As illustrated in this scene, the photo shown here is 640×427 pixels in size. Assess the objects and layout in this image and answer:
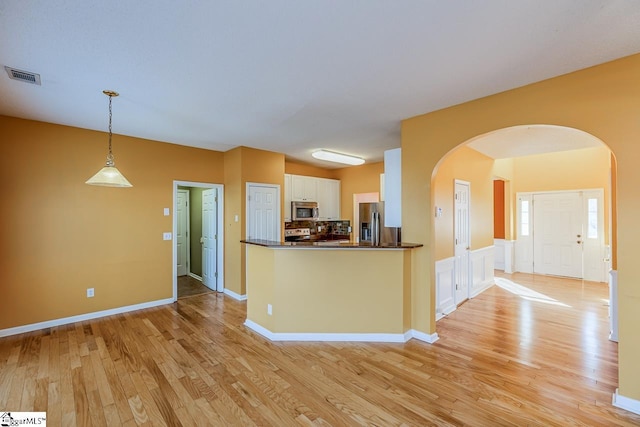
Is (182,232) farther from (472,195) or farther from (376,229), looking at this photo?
(472,195)

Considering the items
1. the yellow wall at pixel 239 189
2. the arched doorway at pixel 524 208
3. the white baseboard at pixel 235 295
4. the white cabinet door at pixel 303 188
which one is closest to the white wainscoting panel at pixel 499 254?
the arched doorway at pixel 524 208

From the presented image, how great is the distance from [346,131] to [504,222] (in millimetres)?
5649

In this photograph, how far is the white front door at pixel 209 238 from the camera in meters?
5.46

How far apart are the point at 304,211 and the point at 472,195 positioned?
10.8 feet

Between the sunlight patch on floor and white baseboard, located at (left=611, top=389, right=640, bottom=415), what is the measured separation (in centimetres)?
277

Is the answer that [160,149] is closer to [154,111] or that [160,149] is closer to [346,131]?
[154,111]

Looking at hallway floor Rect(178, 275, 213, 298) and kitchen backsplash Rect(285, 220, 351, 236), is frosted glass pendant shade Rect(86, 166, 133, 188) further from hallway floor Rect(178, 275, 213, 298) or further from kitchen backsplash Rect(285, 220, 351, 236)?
kitchen backsplash Rect(285, 220, 351, 236)

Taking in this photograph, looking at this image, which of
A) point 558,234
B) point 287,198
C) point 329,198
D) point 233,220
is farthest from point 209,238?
point 558,234

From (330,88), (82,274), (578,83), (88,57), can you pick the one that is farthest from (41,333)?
(578,83)

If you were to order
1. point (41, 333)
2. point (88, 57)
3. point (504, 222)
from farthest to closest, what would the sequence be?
point (504, 222) → point (41, 333) → point (88, 57)

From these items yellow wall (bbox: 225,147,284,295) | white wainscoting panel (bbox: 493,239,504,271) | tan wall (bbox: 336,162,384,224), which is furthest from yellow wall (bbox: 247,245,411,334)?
white wainscoting panel (bbox: 493,239,504,271)

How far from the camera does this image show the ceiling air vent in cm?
232

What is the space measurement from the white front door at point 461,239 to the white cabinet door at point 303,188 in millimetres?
3098

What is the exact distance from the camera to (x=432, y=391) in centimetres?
235
